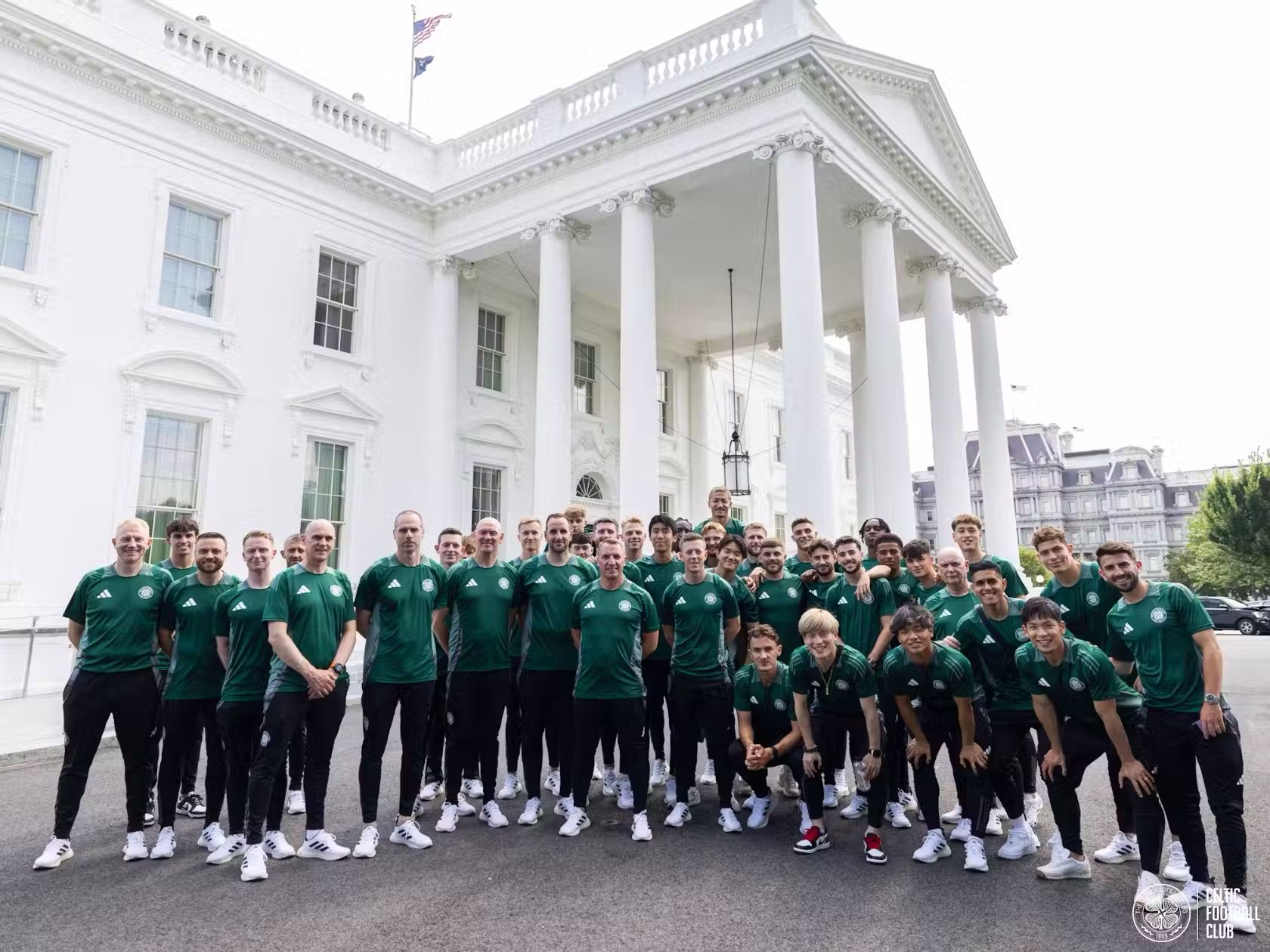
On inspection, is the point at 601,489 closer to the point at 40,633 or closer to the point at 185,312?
the point at 185,312

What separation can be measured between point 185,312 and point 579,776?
11305mm

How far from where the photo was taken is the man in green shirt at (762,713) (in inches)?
196

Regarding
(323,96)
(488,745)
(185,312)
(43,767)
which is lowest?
(43,767)

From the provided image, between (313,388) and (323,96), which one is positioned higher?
(323,96)

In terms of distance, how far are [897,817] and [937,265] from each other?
565 inches

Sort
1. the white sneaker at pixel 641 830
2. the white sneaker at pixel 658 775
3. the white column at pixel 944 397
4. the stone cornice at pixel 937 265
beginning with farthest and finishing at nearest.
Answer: the stone cornice at pixel 937 265 → the white column at pixel 944 397 → the white sneaker at pixel 658 775 → the white sneaker at pixel 641 830

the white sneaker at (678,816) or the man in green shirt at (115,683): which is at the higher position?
the man in green shirt at (115,683)

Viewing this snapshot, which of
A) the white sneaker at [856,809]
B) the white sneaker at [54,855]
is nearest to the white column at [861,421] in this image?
the white sneaker at [856,809]

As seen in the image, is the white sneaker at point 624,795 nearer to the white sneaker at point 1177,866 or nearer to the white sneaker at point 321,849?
the white sneaker at point 321,849

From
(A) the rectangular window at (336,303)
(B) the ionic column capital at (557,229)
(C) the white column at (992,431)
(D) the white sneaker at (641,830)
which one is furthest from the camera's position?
(C) the white column at (992,431)

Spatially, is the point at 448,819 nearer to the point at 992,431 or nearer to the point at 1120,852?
the point at 1120,852

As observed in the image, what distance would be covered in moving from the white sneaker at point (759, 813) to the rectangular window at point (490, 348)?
13375mm

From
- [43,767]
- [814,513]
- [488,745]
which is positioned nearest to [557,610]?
[488,745]

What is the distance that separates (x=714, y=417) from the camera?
74.9ft
